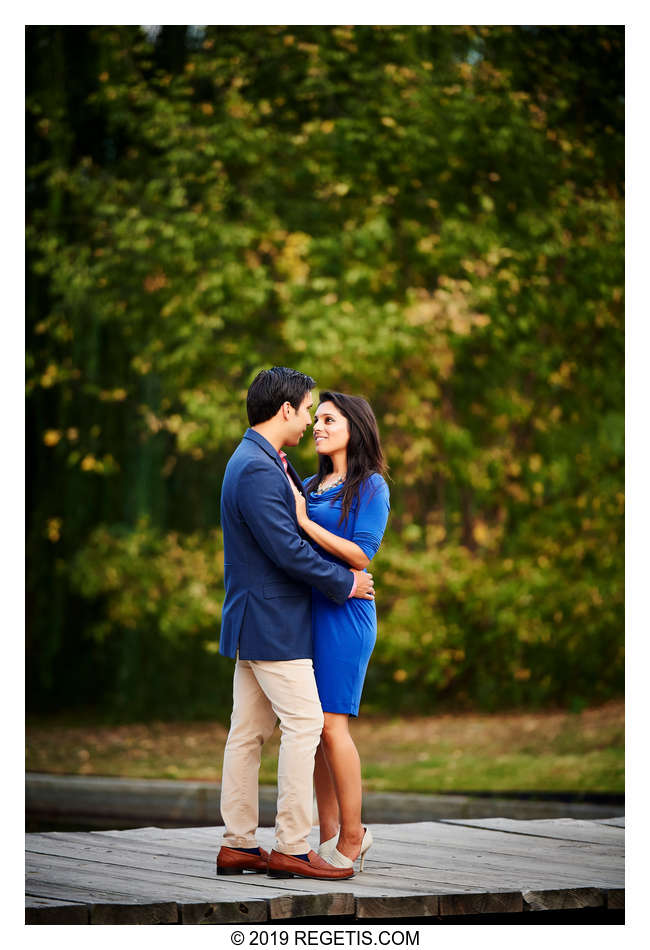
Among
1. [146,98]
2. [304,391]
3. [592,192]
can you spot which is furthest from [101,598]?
[304,391]

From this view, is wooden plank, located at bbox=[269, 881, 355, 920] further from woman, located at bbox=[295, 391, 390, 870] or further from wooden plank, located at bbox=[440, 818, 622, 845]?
wooden plank, located at bbox=[440, 818, 622, 845]

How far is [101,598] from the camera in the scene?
13.9 metres

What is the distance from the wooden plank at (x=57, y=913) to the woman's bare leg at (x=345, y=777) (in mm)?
1044

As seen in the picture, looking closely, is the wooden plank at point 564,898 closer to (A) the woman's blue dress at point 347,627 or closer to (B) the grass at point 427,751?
(A) the woman's blue dress at point 347,627

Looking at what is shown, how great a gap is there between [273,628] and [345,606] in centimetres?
32

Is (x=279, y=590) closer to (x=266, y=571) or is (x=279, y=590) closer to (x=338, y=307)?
(x=266, y=571)

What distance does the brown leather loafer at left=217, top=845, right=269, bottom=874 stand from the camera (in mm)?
4816

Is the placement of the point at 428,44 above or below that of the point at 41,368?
above

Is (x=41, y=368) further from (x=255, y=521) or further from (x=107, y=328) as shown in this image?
(x=255, y=521)

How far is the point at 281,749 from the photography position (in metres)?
4.75

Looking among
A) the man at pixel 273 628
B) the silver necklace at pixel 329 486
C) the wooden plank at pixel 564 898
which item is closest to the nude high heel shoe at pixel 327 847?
the man at pixel 273 628

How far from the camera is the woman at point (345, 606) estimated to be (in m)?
4.83
